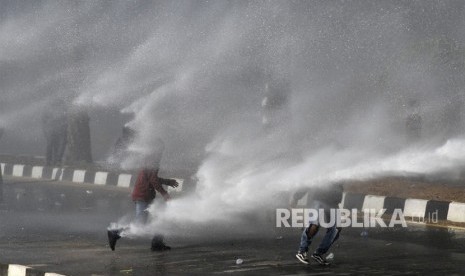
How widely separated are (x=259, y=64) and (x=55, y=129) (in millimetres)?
11709

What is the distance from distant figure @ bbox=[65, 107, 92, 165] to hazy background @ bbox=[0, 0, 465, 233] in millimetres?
769

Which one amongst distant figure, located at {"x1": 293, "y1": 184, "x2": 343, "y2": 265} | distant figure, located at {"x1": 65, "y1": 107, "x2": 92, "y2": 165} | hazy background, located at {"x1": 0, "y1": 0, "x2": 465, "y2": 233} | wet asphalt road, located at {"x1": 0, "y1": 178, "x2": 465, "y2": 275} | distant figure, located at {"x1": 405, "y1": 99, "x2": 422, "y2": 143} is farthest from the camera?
distant figure, located at {"x1": 65, "y1": 107, "x2": 92, "y2": 165}

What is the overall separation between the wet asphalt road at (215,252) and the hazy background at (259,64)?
793 cm

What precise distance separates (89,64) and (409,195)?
19.0 metres

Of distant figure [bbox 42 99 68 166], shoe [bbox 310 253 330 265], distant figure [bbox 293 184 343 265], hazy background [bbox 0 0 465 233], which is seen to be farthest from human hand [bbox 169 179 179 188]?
distant figure [bbox 42 99 68 166]

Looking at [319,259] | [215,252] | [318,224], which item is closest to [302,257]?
[319,259]

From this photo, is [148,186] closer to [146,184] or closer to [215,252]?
[146,184]

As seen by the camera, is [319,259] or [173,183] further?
[173,183]

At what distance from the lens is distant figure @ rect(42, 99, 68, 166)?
3572 cm

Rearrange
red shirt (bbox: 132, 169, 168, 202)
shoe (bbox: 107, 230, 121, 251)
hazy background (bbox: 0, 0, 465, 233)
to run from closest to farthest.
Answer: shoe (bbox: 107, 230, 121, 251) → red shirt (bbox: 132, 169, 168, 202) → hazy background (bbox: 0, 0, 465, 233)

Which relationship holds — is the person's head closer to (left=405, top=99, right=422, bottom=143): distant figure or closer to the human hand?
the human hand

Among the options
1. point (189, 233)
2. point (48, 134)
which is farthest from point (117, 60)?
point (189, 233)

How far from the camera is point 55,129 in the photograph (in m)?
36.1

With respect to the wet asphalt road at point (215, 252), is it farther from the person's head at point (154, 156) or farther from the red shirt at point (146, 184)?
the person's head at point (154, 156)
